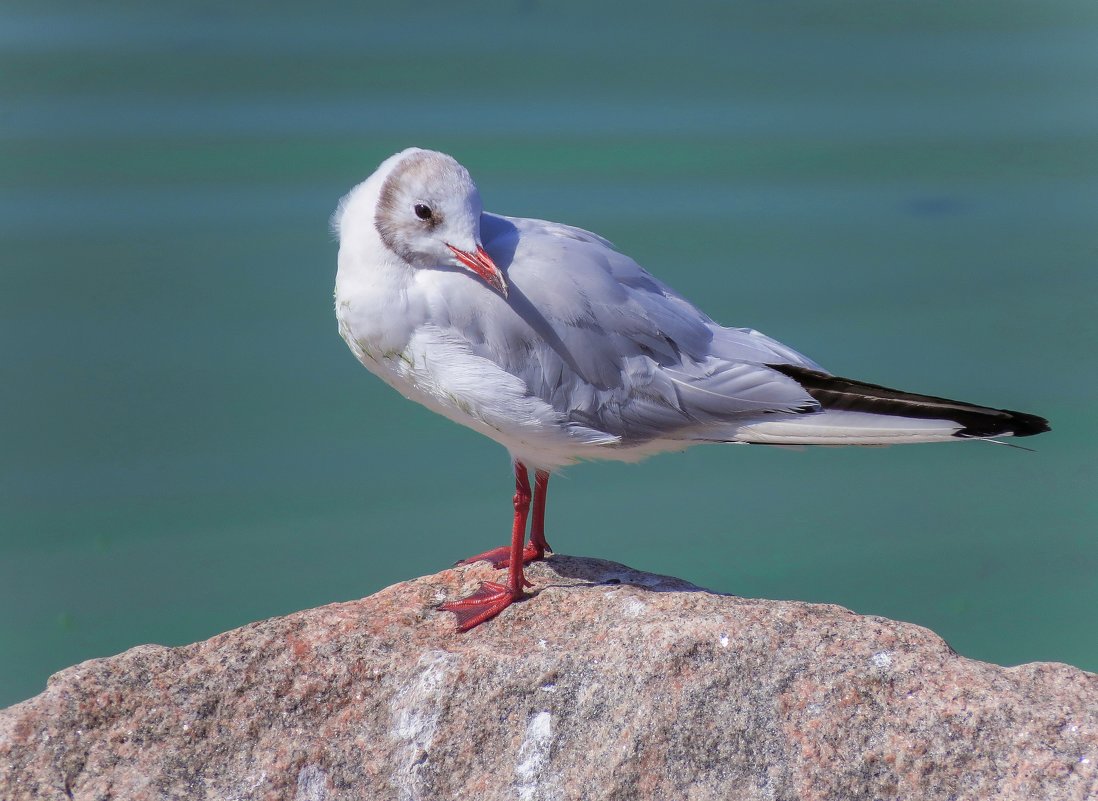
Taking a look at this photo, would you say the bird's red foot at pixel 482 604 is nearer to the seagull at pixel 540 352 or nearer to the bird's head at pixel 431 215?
the seagull at pixel 540 352

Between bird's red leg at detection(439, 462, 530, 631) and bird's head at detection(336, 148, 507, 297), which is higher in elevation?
bird's head at detection(336, 148, 507, 297)

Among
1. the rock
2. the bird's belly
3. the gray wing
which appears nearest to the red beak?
the gray wing

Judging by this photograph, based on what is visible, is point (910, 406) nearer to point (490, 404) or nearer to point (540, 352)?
point (540, 352)

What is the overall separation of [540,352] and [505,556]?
2.81 feet

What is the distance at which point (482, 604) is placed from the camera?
359 centimetres

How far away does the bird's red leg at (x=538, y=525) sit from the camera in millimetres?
4107

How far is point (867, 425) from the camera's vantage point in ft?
11.5

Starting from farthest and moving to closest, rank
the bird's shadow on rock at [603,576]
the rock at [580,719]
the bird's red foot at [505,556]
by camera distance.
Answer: the bird's red foot at [505,556]
the bird's shadow on rock at [603,576]
the rock at [580,719]

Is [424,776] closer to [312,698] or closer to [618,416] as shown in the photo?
[312,698]

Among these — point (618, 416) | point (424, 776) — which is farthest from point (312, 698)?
point (618, 416)

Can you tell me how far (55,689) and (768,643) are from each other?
70.8 inches

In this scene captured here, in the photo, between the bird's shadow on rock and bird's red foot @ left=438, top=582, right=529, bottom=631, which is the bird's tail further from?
bird's red foot @ left=438, top=582, right=529, bottom=631

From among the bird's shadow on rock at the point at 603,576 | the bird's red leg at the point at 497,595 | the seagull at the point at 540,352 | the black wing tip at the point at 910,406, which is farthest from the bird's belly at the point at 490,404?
the black wing tip at the point at 910,406

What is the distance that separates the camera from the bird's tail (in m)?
3.37
